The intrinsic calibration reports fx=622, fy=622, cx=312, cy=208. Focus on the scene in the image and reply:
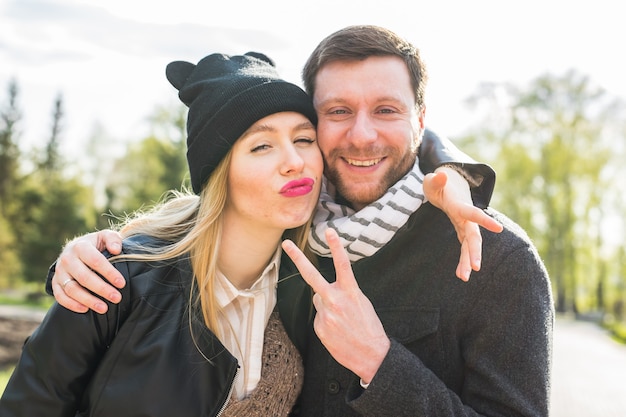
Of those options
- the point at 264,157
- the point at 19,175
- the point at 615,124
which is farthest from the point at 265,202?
the point at 19,175

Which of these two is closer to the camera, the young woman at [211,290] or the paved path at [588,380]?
the young woman at [211,290]

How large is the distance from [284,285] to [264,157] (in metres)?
0.70

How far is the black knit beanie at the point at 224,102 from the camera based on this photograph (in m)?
2.90

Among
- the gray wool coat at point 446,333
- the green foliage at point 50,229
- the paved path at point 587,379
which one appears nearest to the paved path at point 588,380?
the paved path at point 587,379

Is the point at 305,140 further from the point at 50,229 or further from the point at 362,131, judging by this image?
the point at 50,229

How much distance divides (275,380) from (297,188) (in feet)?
3.04

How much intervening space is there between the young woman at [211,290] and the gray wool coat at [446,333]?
12.9 inches

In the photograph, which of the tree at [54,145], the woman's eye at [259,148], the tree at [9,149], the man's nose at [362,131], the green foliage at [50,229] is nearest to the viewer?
the woman's eye at [259,148]

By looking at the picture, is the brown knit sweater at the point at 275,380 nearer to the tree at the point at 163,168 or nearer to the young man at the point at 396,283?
the young man at the point at 396,283

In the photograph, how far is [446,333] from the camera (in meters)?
2.84

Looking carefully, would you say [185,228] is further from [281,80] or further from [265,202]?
[281,80]

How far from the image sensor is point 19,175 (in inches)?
1623

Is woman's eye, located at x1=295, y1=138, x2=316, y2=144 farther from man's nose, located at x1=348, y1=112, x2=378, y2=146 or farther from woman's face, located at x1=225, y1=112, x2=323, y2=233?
man's nose, located at x1=348, y1=112, x2=378, y2=146

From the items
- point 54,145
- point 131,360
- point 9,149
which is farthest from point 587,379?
point 54,145
